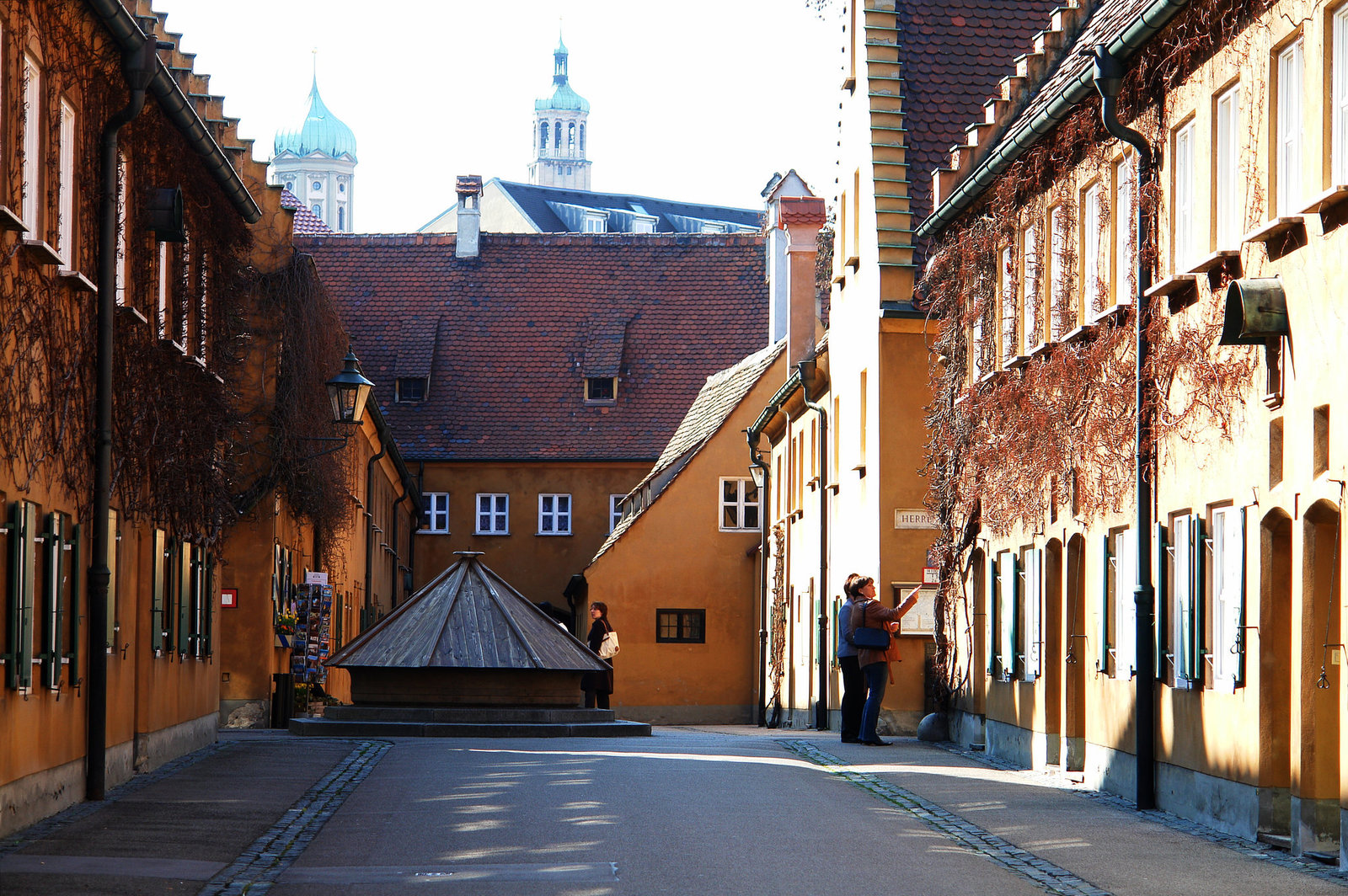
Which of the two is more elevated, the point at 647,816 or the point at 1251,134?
the point at 1251,134

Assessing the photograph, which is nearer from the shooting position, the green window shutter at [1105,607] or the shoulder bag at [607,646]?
the green window shutter at [1105,607]

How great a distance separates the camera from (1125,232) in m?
17.2

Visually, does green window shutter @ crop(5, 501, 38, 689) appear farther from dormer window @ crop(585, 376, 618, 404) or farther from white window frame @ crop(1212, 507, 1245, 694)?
dormer window @ crop(585, 376, 618, 404)

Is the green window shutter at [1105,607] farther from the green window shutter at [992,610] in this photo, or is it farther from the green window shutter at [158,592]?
the green window shutter at [158,592]

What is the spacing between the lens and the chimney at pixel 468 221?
5941cm

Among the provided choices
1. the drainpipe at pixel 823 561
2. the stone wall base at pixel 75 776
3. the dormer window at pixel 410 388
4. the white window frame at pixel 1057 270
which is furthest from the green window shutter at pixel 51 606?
the dormer window at pixel 410 388

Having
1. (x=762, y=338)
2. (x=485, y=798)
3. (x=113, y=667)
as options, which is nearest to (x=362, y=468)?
(x=762, y=338)

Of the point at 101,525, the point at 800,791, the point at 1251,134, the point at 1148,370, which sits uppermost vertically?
the point at 1251,134

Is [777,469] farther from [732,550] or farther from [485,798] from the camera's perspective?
[485,798]

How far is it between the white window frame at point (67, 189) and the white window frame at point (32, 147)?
516 mm

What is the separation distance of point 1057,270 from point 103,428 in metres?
9.18

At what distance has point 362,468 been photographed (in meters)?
42.1

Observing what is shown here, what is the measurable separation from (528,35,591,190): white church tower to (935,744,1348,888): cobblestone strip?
17516cm

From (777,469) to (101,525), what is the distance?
88.2 feet
